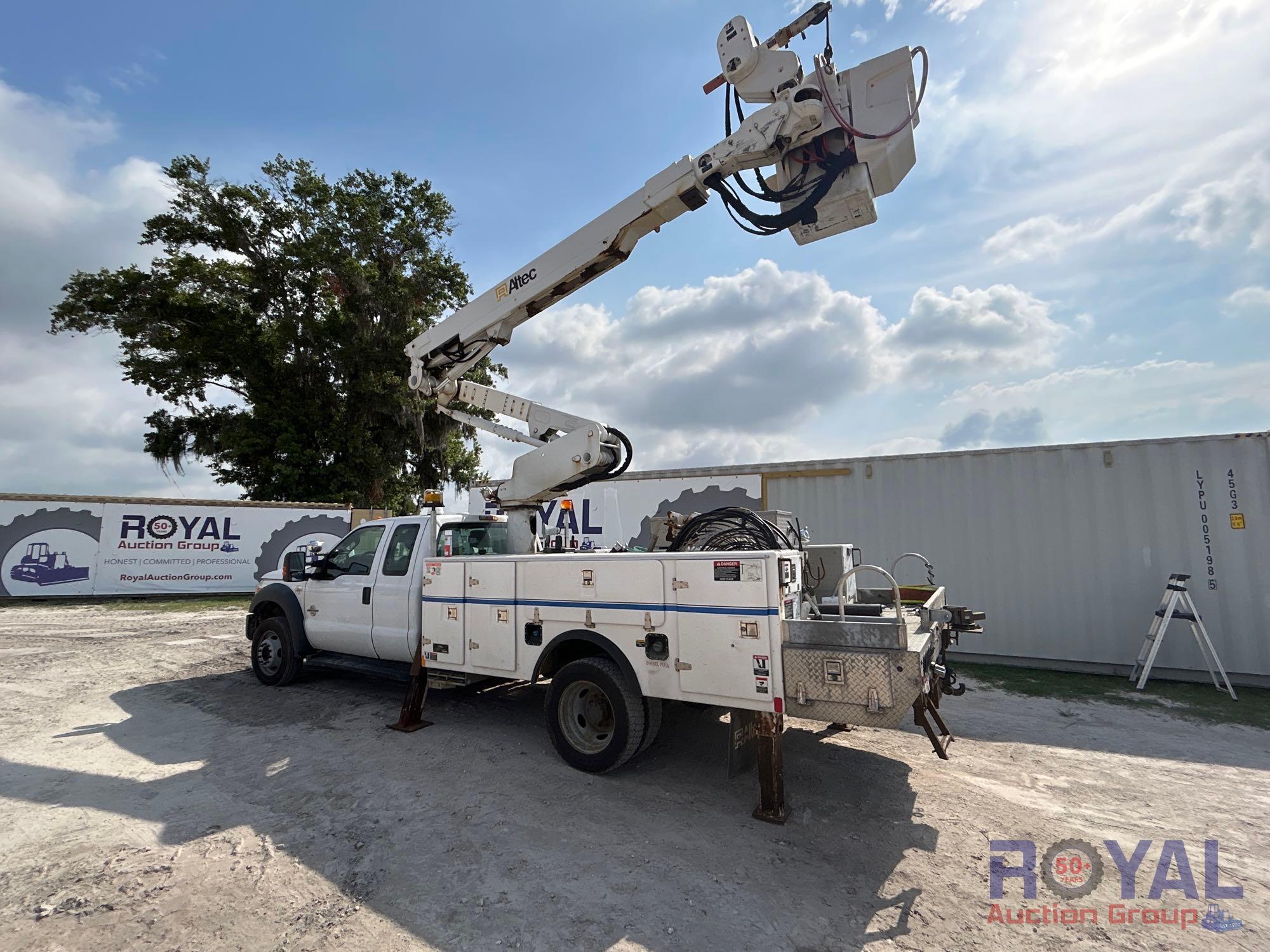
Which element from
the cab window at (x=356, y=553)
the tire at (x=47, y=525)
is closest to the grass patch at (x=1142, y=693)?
the cab window at (x=356, y=553)

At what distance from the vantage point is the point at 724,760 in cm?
527

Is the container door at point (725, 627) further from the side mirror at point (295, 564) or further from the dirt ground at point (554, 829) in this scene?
the side mirror at point (295, 564)

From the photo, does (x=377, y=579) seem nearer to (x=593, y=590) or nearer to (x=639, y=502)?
(x=593, y=590)

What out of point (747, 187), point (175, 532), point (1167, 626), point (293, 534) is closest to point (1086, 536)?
point (1167, 626)

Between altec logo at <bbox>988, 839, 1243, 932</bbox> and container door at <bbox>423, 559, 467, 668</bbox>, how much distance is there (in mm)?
4274

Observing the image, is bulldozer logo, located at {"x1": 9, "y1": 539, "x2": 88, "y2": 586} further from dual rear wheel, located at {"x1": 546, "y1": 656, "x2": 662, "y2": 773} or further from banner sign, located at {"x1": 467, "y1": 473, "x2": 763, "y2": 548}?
dual rear wheel, located at {"x1": 546, "y1": 656, "x2": 662, "y2": 773}

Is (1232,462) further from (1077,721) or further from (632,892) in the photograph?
(632,892)

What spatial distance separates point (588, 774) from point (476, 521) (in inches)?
120

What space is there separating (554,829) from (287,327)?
23376 millimetres

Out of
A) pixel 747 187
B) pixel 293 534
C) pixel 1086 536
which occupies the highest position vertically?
pixel 747 187

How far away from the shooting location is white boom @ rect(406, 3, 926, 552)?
5.22 metres

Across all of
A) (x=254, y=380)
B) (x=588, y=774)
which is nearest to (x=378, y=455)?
(x=254, y=380)

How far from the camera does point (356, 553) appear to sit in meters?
7.08

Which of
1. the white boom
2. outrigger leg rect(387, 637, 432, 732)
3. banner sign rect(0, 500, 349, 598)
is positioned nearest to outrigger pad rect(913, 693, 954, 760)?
the white boom
